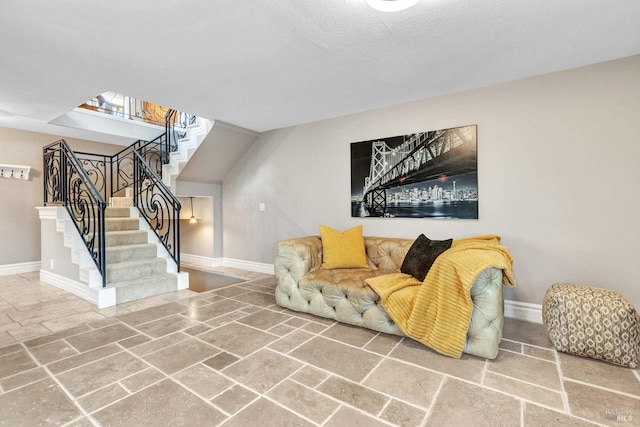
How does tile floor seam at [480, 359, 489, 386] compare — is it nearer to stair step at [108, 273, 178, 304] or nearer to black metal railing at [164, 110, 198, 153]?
stair step at [108, 273, 178, 304]

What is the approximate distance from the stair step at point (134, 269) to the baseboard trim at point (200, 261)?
148 cm

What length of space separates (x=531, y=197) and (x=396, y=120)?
1.66 m

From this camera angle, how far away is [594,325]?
85.0 inches

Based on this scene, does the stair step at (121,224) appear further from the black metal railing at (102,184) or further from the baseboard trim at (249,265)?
the baseboard trim at (249,265)

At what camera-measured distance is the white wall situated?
8.53ft

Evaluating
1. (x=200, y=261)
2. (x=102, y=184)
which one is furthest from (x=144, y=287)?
(x=102, y=184)

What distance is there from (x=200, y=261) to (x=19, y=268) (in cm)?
276

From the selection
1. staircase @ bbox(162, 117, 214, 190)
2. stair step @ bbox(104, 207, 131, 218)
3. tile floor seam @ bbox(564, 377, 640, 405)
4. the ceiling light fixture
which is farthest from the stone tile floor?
staircase @ bbox(162, 117, 214, 190)

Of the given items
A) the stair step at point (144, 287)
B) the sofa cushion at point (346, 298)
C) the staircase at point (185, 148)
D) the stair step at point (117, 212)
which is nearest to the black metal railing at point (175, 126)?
the staircase at point (185, 148)

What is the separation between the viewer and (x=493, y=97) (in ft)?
10.2

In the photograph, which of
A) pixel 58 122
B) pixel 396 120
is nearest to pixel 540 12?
pixel 396 120

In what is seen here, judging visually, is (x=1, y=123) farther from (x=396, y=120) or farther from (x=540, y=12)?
(x=540, y=12)

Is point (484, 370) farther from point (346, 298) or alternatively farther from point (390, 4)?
point (390, 4)

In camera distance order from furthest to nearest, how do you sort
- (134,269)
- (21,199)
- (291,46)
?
1. (21,199)
2. (134,269)
3. (291,46)
